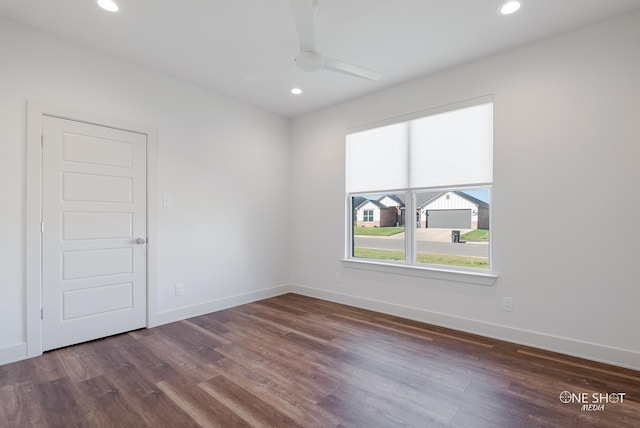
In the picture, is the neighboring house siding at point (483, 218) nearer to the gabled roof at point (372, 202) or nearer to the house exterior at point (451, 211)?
the house exterior at point (451, 211)

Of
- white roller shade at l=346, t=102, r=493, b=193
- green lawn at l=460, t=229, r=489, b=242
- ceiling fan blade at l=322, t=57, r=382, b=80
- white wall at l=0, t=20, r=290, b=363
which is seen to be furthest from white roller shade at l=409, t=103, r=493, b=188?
white wall at l=0, t=20, r=290, b=363

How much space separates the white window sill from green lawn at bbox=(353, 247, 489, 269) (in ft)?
0.33

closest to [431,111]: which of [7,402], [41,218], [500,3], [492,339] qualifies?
[500,3]

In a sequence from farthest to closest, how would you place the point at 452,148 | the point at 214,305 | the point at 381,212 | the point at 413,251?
the point at 381,212 < the point at 214,305 < the point at 413,251 < the point at 452,148

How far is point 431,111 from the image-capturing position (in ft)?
11.3

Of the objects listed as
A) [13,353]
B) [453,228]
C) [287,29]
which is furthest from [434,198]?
[13,353]

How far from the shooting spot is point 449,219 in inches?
136

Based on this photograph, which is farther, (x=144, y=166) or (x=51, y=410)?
(x=144, y=166)

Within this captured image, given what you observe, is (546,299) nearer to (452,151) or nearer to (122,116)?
(452,151)

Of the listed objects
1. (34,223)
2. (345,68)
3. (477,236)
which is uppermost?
(345,68)

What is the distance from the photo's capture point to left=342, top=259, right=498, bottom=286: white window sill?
3.10 meters

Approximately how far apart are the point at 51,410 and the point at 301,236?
10.9 ft

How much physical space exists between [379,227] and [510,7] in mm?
2541

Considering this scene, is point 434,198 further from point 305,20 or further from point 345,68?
point 305,20
